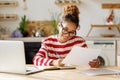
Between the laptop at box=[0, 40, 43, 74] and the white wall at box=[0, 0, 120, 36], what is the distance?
125 inches

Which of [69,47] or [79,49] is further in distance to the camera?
[69,47]

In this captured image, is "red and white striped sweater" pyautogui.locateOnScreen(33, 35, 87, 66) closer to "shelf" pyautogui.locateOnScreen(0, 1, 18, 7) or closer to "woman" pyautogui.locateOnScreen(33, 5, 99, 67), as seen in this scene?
"woman" pyautogui.locateOnScreen(33, 5, 99, 67)

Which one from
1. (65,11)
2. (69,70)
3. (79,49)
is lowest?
(69,70)

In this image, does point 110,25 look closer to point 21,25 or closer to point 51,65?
point 21,25

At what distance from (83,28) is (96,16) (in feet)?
1.04

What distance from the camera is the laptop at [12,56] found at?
5.96 ft

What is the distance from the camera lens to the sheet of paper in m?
2.11

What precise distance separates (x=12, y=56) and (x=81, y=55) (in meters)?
0.57

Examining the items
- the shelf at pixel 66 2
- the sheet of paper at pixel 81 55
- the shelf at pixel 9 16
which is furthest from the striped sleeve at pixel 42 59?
the shelf at pixel 9 16

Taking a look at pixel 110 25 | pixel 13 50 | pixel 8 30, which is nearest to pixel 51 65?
pixel 13 50

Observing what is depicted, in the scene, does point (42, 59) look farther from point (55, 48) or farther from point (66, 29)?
point (66, 29)

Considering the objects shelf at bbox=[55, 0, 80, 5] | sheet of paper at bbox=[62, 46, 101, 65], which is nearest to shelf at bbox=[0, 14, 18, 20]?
shelf at bbox=[55, 0, 80, 5]

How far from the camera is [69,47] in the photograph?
2.57m

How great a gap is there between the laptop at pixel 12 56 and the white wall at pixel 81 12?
3.17 m
